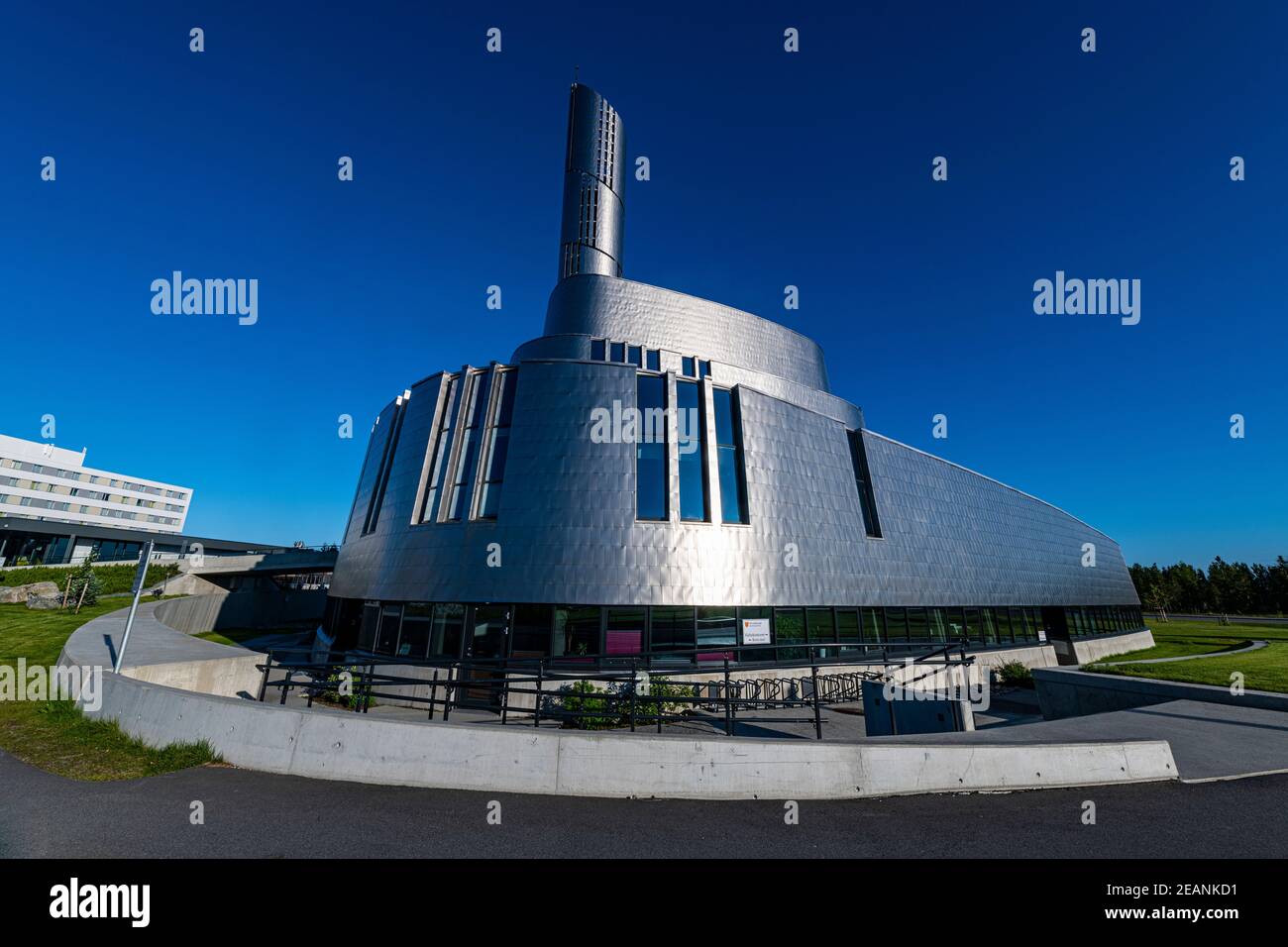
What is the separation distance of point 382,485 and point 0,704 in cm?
1698

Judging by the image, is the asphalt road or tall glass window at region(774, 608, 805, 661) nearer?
the asphalt road

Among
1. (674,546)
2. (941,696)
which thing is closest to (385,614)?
(674,546)

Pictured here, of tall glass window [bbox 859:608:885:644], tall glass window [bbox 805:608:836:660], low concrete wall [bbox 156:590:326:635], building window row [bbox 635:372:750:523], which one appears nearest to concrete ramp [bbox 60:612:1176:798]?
building window row [bbox 635:372:750:523]

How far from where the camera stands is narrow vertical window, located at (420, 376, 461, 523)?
21.7 meters

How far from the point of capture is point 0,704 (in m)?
10.2

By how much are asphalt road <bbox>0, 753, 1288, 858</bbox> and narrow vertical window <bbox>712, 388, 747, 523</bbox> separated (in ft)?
49.5

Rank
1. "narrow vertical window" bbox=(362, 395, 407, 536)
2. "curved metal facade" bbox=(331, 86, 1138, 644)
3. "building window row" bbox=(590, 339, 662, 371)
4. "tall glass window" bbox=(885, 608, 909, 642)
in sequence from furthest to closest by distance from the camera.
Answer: "building window row" bbox=(590, 339, 662, 371) < "narrow vertical window" bbox=(362, 395, 407, 536) < "tall glass window" bbox=(885, 608, 909, 642) < "curved metal facade" bbox=(331, 86, 1138, 644)

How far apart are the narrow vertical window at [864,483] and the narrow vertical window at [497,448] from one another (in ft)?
58.2

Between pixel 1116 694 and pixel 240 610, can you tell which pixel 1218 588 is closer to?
pixel 1116 694

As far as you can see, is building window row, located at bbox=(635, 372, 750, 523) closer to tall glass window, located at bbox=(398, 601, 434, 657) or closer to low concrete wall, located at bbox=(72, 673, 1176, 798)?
tall glass window, located at bbox=(398, 601, 434, 657)

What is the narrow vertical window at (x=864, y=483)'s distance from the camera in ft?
85.0

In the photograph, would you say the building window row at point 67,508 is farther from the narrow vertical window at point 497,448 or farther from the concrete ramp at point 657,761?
the concrete ramp at point 657,761
